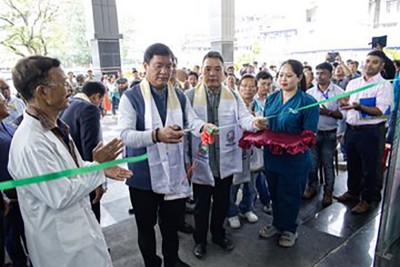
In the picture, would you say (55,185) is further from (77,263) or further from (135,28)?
(135,28)

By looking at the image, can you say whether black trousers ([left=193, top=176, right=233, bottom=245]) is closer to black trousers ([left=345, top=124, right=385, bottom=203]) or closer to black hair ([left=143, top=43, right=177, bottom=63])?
black hair ([left=143, top=43, right=177, bottom=63])

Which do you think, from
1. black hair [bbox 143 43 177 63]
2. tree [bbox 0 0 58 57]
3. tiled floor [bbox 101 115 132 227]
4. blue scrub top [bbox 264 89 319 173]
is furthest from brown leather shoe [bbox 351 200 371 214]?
tree [bbox 0 0 58 57]

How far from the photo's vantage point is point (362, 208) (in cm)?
334

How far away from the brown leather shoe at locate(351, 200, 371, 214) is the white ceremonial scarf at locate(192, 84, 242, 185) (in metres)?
1.60

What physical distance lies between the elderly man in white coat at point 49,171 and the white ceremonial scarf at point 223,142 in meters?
1.12

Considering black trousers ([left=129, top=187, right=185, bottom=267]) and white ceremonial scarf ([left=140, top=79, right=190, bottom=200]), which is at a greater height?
white ceremonial scarf ([left=140, top=79, right=190, bottom=200])

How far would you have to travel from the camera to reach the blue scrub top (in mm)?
2525

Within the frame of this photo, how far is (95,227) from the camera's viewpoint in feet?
4.99

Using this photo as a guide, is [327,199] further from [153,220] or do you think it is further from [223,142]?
[153,220]

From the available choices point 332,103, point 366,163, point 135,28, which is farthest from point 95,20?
point 135,28

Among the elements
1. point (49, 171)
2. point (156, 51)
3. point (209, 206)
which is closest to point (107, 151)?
point (49, 171)

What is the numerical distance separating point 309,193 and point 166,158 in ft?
8.07

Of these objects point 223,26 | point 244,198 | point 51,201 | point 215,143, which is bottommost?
point 244,198

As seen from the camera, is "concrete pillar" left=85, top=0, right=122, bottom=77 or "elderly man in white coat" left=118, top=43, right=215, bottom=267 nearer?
"elderly man in white coat" left=118, top=43, right=215, bottom=267
